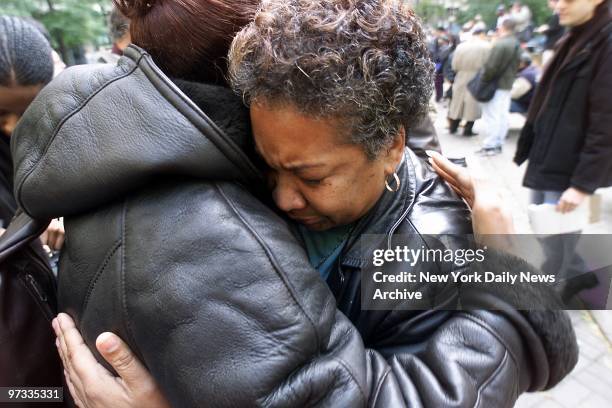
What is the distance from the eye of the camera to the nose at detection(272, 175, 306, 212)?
1.08 m

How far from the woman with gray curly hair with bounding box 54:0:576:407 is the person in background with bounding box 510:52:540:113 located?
4.27 m

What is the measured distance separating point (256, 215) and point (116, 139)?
0.28 m

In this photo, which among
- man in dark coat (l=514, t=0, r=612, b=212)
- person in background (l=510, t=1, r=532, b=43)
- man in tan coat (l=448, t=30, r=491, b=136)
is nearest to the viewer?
man in dark coat (l=514, t=0, r=612, b=212)

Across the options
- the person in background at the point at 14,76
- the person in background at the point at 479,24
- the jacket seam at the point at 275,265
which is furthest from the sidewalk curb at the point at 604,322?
the person in background at the point at 14,76

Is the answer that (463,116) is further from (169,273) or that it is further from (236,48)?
(169,273)

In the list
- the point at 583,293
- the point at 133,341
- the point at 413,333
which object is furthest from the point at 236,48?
the point at 583,293

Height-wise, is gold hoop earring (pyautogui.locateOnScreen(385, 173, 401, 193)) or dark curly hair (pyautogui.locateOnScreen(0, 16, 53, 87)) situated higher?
dark curly hair (pyautogui.locateOnScreen(0, 16, 53, 87))

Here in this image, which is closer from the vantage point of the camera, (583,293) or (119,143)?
(119,143)

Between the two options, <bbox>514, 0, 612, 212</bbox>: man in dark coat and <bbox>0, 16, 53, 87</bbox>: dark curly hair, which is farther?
<bbox>514, 0, 612, 212</bbox>: man in dark coat

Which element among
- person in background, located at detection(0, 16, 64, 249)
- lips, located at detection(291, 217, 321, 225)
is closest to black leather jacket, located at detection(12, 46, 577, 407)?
lips, located at detection(291, 217, 321, 225)

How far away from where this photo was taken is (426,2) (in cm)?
185

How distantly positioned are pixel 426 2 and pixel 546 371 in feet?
4.74

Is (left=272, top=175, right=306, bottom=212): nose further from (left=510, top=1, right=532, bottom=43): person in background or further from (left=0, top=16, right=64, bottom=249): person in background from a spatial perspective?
(left=510, top=1, right=532, bottom=43): person in background

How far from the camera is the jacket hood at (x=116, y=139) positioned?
2.63 ft
